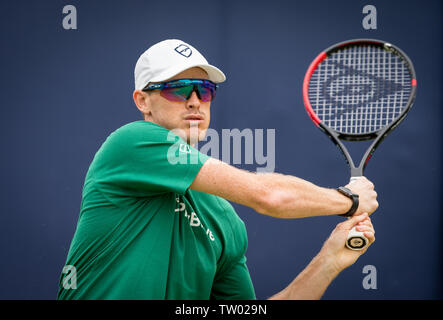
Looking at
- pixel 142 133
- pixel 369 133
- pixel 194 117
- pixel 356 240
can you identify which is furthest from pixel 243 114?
pixel 142 133

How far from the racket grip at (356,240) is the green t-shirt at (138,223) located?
65 cm

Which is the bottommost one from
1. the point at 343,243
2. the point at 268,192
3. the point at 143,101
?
the point at 343,243

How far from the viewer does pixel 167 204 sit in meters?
1.79

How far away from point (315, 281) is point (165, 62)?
1171mm

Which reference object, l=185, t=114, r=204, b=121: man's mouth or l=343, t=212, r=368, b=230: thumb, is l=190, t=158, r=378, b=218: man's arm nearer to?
l=343, t=212, r=368, b=230: thumb

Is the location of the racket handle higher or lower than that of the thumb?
lower

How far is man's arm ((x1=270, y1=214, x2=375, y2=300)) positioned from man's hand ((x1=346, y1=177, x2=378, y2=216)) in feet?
0.11

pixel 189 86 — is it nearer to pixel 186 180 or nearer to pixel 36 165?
pixel 186 180

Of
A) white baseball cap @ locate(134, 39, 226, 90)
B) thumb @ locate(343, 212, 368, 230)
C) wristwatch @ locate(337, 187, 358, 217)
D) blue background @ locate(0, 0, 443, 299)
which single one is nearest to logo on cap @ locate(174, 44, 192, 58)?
white baseball cap @ locate(134, 39, 226, 90)

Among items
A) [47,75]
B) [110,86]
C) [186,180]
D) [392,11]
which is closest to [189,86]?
[186,180]

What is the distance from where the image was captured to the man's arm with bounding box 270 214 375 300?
6.47ft

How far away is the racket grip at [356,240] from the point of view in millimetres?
1939

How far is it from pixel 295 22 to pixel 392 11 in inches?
31.2

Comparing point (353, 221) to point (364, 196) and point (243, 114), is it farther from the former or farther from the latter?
point (243, 114)
